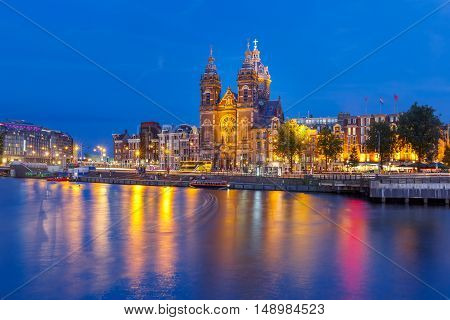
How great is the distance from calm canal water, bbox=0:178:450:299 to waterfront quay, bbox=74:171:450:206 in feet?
26.5

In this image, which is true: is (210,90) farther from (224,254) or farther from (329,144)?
(224,254)

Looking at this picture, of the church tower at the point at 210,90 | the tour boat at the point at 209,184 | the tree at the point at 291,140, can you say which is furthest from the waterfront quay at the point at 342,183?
the church tower at the point at 210,90

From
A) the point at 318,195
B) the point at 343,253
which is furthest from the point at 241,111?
the point at 343,253

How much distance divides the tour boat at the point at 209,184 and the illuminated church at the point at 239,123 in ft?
144

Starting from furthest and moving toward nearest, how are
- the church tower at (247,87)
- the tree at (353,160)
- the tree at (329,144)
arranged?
the church tower at (247,87) < the tree at (353,160) < the tree at (329,144)

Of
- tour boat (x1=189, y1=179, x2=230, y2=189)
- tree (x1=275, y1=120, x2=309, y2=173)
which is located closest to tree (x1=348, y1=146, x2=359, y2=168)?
tree (x1=275, y1=120, x2=309, y2=173)

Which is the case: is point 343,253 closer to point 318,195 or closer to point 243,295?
point 243,295

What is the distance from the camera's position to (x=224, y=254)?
126 feet

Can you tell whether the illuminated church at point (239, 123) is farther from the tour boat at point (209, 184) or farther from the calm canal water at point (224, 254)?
the calm canal water at point (224, 254)

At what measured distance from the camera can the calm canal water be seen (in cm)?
2853

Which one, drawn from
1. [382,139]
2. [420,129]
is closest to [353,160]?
[382,139]

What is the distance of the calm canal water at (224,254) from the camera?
93.6 feet

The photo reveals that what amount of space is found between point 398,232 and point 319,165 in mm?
126040
